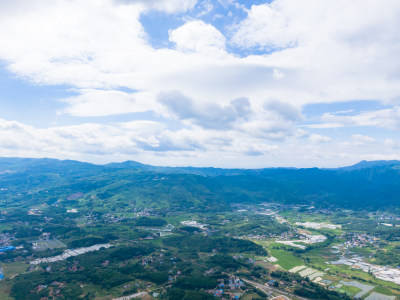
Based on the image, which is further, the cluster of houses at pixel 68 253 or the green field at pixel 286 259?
the green field at pixel 286 259

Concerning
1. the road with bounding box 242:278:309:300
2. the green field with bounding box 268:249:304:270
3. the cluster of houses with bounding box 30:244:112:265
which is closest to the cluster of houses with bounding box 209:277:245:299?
the road with bounding box 242:278:309:300

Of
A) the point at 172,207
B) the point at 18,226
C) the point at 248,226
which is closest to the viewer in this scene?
the point at 18,226

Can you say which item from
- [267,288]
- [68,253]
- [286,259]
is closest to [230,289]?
[267,288]

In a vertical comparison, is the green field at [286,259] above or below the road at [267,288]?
below

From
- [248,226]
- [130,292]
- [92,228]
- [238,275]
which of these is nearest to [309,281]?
[238,275]

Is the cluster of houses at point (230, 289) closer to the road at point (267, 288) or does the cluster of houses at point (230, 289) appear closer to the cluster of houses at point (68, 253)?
the road at point (267, 288)

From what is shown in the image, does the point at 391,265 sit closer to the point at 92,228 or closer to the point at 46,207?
the point at 92,228

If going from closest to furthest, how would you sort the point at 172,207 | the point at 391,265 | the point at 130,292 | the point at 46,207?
the point at 130,292 < the point at 391,265 < the point at 46,207 < the point at 172,207

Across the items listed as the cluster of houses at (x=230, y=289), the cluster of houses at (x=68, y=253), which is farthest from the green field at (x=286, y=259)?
the cluster of houses at (x=68, y=253)

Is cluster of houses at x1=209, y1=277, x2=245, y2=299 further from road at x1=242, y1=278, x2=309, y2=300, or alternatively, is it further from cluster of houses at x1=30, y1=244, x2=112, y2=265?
cluster of houses at x1=30, y1=244, x2=112, y2=265

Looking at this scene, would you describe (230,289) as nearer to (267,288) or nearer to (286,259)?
(267,288)

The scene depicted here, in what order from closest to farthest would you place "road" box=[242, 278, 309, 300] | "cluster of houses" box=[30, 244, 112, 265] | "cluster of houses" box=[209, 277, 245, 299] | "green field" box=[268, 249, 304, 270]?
1. "cluster of houses" box=[209, 277, 245, 299]
2. "road" box=[242, 278, 309, 300]
3. "cluster of houses" box=[30, 244, 112, 265]
4. "green field" box=[268, 249, 304, 270]
